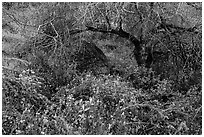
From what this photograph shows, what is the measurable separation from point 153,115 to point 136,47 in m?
1.62

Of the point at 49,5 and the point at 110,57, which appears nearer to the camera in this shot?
the point at 49,5

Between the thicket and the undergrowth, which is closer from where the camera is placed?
the undergrowth

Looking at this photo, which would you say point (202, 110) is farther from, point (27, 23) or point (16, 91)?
→ point (27, 23)

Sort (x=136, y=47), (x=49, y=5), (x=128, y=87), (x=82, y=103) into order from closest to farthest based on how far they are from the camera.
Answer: (x=82, y=103) < (x=128, y=87) < (x=49, y=5) < (x=136, y=47)

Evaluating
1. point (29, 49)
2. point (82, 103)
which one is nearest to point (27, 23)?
point (29, 49)

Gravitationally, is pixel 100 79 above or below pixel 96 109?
above

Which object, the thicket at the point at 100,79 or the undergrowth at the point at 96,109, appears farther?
the thicket at the point at 100,79

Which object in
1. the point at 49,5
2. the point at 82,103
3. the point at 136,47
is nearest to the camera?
the point at 82,103

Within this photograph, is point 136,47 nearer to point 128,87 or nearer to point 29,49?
point 128,87

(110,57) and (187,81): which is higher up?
(110,57)

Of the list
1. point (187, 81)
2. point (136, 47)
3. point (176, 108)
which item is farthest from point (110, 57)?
point (176, 108)

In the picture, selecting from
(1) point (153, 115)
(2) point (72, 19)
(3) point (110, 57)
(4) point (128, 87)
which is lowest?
(1) point (153, 115)

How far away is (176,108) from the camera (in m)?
4.83

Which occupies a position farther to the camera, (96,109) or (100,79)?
(100,79)
